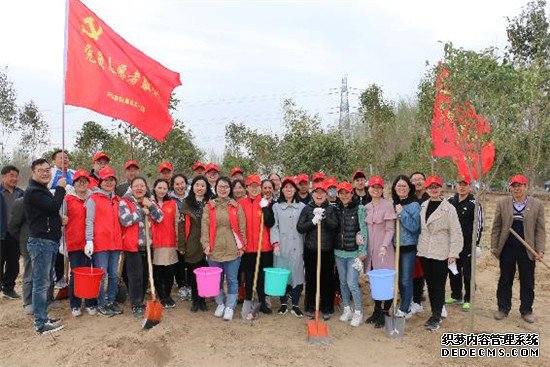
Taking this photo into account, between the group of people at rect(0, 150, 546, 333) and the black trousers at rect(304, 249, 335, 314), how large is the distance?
0.01m

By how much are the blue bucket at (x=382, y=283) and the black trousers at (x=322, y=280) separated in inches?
30.2

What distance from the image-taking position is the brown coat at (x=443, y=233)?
547 cm

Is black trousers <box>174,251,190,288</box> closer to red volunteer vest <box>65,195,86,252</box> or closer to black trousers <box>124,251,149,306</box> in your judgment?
black trousers <box>124,251,149,306</box>

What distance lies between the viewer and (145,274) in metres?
6.44

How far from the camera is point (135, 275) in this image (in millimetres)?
5977

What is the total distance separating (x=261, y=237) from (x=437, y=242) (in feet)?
7.28

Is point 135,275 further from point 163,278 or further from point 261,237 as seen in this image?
point 261,237

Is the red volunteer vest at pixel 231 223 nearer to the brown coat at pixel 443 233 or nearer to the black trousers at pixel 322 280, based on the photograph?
the black trousers at pixel 322 280

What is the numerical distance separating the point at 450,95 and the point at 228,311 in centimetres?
390

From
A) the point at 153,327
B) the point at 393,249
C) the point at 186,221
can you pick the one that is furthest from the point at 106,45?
the point at 393,249

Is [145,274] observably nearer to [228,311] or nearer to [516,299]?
[228,311]

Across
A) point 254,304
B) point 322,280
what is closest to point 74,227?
point 254,304

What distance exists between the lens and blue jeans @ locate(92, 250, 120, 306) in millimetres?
5844

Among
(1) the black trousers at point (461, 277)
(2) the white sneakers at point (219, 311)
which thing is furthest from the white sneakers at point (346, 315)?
(1) the black trousers at point (461, 277)
